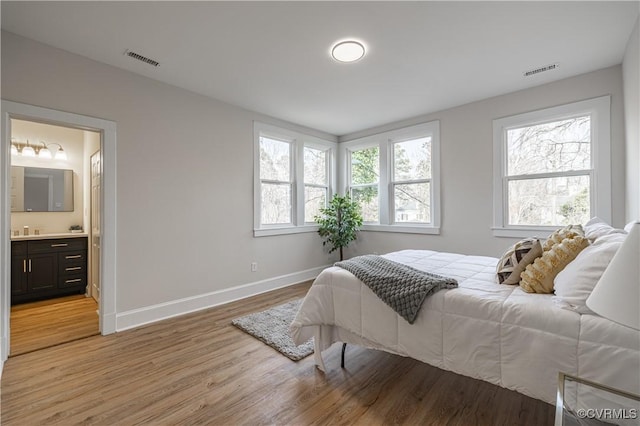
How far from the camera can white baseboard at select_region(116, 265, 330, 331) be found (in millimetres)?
2863

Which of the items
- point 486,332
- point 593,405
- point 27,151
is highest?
point 27,151

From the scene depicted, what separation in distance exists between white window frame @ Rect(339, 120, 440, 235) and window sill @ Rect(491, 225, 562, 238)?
29.8 inches

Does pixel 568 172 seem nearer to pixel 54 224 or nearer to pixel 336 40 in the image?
pixel 336 40

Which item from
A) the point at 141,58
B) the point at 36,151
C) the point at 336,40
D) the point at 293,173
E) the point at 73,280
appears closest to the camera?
the point at 336,40

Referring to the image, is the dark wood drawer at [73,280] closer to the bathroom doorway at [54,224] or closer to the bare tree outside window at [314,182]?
the bathroom doorway at [54,224]

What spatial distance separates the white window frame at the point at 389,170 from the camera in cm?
405

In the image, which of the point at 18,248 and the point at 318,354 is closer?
the point at 318,354

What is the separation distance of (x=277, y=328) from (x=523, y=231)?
3025 millimetres

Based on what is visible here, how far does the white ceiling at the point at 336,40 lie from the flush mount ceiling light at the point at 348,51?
0.23 feet

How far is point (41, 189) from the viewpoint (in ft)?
13.4

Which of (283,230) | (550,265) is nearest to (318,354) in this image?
(550,265)

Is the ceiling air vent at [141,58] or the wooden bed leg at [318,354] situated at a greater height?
the ceiling air vent at [141,58]

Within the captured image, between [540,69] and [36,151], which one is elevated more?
[540,69]

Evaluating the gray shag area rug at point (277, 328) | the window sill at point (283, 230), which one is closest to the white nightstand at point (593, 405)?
the gray shag area rug at point (277, 328)
